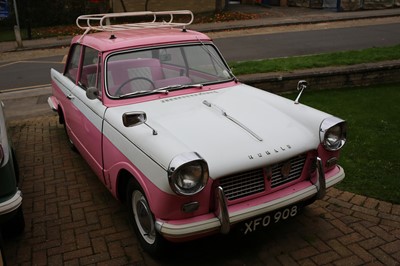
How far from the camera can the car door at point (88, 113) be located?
3928mm

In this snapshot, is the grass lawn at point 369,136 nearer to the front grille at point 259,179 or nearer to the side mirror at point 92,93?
the front grille at point 259,179

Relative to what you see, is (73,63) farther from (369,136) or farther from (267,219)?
(369,136)

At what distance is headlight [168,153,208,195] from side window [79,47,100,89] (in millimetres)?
1759

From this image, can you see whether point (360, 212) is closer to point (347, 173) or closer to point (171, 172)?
point (347, 173)

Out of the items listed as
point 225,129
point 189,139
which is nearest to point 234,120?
point 225,129

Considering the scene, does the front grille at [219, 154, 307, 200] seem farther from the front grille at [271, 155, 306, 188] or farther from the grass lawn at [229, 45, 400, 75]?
the grass lawn at [229, 45, 400, 75]

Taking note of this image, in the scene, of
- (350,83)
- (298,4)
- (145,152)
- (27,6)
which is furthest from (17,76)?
(298,4)

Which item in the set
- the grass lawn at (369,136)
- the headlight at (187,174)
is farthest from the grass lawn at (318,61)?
the headlight at (187,174)

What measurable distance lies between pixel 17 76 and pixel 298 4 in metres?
18.3

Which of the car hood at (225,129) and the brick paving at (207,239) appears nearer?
the car hood at (225,129)

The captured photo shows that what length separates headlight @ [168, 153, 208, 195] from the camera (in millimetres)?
2691

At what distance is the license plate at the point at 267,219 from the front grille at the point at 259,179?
0.65 feet

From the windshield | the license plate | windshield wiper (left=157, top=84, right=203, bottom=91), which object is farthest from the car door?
the license plate

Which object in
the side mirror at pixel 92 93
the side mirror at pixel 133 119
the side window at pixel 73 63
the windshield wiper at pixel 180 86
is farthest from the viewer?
the side window at pixel 73 63
